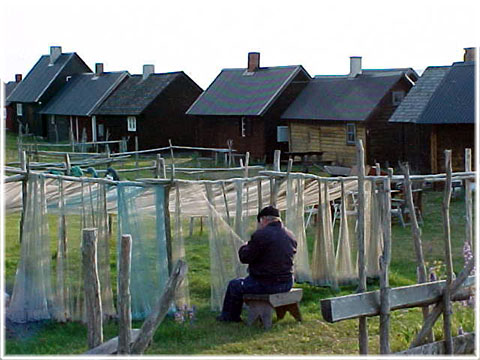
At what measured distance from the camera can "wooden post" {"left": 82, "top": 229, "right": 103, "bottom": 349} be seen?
5.78 meters

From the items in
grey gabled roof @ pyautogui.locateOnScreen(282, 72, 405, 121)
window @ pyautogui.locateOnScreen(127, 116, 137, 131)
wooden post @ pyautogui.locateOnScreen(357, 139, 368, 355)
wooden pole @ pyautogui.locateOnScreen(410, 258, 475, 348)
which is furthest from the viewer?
window @ pyautogui.locateOnScreen(127, 116, 137, 131)

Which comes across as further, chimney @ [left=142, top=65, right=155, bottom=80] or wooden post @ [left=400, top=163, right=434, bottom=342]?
chimney @ [left=142, top=65, right=155, bottom=80]

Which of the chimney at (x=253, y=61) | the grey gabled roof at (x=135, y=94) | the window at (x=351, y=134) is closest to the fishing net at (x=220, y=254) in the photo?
the window at (x=351, y=134)

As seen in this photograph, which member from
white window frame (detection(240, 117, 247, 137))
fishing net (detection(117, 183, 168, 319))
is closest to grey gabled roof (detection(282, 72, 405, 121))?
white window frame (detection(240, 117, 247, 137))

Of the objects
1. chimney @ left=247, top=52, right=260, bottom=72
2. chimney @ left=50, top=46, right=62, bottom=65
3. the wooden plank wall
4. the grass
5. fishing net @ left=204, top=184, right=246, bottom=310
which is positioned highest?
chimney @ left=50, top=46, right=62, bottom=65

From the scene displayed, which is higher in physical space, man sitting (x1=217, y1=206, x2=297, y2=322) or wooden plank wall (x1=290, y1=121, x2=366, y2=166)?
wooden plank wall (x1=290, y1=121, x2=366, y2=166)

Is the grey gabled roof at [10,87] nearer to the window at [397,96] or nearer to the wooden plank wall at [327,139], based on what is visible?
the wooden plank wall at [327,139]

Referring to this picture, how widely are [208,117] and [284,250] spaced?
27.4m

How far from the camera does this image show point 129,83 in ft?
138

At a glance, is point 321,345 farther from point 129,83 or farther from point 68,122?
point 68,122

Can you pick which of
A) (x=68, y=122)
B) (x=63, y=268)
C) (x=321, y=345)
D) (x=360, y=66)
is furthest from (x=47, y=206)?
(x=68, y=122)

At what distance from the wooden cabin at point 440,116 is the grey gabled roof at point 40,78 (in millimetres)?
25687

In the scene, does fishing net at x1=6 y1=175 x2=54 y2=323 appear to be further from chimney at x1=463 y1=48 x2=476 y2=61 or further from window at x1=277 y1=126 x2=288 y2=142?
window at x1=277 y1=126 x2=288 y2=142

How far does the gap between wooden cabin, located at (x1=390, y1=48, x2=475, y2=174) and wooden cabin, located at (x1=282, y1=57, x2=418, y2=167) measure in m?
2.60
